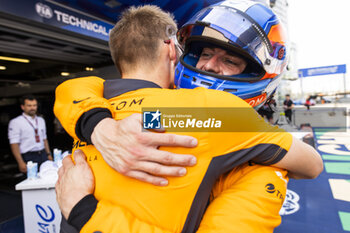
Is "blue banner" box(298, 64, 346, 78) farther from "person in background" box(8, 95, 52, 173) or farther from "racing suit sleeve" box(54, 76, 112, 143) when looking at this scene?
"racing suit sleeve" box(54, 76, 112, 143)

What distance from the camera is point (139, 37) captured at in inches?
40.8

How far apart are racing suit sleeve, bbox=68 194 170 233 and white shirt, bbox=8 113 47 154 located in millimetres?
4196

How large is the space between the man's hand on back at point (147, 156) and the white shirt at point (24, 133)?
4327 millimetres

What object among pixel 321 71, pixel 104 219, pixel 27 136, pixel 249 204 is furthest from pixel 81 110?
pixel 321 71

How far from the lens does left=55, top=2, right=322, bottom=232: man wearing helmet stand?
0.74 m

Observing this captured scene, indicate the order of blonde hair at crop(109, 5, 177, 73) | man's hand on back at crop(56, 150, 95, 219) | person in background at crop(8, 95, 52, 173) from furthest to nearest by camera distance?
person in background at crop(8, 95, 52, 173)
blonde hair at crop(109, 5, 177, 73)
man's hand on back at crop(56, 150, 95, 219)

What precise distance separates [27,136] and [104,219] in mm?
4334

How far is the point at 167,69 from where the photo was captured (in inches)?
43.3

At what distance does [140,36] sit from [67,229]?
901 mm

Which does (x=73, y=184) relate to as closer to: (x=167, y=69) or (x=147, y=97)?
(x=147, y=97)

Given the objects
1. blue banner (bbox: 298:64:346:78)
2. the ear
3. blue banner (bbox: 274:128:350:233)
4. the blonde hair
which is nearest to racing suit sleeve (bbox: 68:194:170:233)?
the blonde hair

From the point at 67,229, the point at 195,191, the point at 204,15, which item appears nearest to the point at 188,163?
the point at 195,191

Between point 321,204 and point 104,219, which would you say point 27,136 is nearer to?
point 104,219

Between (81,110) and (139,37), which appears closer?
(81,110)
